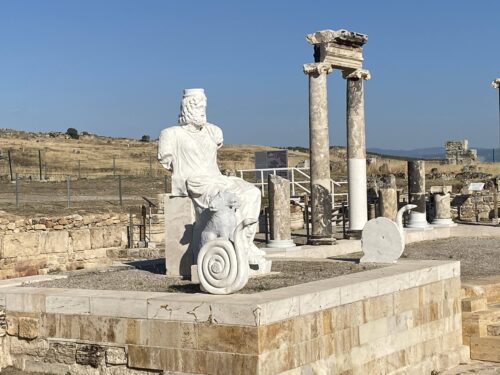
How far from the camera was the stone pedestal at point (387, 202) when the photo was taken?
2281 centimetres

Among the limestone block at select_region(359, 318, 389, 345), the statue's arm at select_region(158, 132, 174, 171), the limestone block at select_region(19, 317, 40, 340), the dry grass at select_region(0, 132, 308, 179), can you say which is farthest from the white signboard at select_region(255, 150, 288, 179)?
the limestone block at select_region(19, 317, 40, 340)

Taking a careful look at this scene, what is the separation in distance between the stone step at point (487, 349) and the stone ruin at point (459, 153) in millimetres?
40361

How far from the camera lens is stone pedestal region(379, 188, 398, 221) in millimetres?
22812

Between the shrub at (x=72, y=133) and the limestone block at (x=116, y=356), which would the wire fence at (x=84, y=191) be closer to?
the limestone block at (x=116, y=356)

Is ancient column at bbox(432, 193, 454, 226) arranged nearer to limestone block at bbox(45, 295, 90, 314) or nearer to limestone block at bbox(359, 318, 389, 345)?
limestone block at bbox(359, 318, 389, 345)

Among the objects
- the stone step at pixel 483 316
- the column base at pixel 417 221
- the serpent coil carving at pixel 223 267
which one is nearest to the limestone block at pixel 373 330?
the serpent coil carving at pixel 223 267

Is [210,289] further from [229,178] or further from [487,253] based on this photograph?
[487,253]

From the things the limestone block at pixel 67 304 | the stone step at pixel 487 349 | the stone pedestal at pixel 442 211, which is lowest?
the stone step at pixel 487 349

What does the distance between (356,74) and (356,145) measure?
1689mm

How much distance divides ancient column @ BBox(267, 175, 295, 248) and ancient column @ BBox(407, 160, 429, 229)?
18.7 ft

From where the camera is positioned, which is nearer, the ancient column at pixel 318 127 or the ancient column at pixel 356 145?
the ancient column at pixel 318 127

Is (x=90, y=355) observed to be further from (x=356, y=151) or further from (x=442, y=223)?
(x=442, y=223)

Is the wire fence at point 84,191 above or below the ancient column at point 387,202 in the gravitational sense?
above

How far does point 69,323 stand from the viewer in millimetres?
10234
